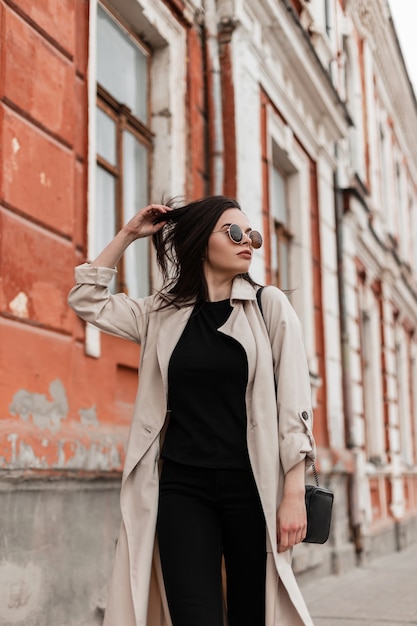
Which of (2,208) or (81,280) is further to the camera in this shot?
(2,208)

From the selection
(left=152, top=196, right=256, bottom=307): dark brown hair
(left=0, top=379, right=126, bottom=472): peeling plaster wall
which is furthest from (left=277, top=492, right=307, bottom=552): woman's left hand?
(left=0, top=379, right=126, bottom=472): peeling plaster wall

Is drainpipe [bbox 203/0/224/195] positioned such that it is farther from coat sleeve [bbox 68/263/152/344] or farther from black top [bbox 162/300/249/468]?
black top [bbox 162/300/249/468]

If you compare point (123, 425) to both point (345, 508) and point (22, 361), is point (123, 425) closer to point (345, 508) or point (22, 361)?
point (22, 361)

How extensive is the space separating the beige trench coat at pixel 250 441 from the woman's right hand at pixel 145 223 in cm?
32

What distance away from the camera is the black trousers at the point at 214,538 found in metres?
2.69

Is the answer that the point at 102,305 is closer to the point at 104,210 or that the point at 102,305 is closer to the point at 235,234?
the point at 235,234

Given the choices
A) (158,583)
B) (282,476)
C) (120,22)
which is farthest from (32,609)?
(120,22)

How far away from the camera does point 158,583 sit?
9.16 ft

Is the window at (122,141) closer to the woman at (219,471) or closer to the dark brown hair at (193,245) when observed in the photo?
the dark brown hair at (193,245)

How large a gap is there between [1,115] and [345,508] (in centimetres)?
705

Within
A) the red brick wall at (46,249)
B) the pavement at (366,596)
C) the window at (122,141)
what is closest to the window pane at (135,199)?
the window at (122,141)

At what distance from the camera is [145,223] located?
127 inches

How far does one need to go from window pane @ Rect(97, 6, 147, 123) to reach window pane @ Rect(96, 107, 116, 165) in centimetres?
22

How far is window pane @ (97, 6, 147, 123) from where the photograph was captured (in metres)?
6.18
